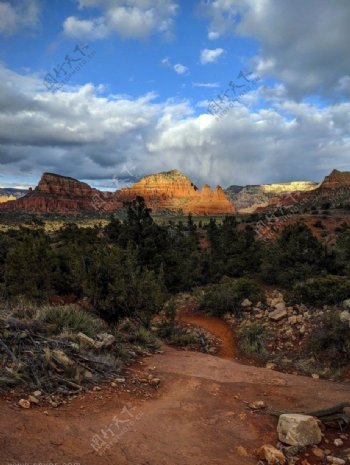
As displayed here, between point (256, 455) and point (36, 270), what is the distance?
1382 cm

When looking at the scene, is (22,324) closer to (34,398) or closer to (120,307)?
(34,398)

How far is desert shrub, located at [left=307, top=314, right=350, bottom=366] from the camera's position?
35.9 feet

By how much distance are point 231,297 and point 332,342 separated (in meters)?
7.52

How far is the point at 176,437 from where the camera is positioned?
583 centimetres

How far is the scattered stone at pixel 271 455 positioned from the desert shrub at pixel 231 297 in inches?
515

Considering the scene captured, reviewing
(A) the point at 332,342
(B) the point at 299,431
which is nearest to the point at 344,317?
(A) the point at 332,342

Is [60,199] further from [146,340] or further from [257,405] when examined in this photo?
[257,405]

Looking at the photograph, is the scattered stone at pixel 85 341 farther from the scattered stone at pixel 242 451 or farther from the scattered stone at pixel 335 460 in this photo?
the scattered stone at pixel 335 460

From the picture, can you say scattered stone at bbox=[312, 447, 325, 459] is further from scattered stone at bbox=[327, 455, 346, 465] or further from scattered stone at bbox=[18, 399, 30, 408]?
scattered stone at bbox=[18, 399, 30, 408]

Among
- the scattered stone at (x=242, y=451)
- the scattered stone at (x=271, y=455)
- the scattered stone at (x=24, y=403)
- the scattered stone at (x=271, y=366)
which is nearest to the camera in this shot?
the scattered stone at (x=271, y=455)

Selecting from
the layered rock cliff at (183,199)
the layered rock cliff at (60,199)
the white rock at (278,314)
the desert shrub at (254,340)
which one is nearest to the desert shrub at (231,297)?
the white rock at (278,314)

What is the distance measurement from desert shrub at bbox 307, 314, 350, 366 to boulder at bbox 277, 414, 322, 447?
215 inches

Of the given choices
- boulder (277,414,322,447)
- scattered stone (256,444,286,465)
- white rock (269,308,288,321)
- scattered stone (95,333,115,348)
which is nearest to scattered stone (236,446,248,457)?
scattered stone (256,444,286,465)

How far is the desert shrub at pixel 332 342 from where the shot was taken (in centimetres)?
1094
